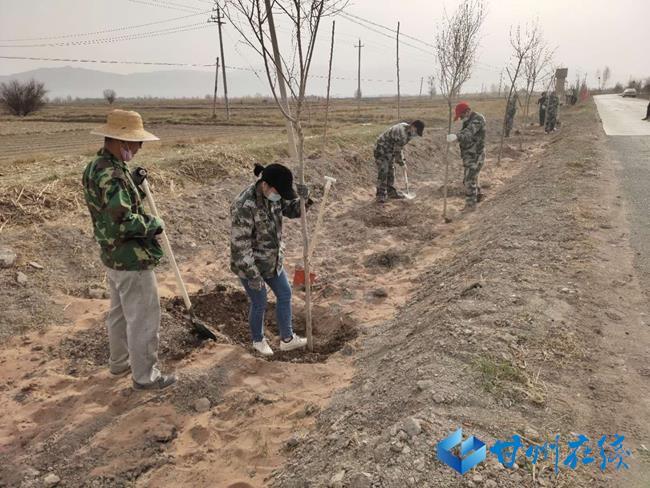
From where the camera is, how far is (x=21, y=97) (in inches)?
1391

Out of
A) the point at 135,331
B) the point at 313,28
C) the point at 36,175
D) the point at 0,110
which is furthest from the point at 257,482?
the point at 0,110

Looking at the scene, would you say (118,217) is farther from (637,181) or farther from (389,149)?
(637,181)

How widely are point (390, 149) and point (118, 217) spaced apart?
7.02 meters

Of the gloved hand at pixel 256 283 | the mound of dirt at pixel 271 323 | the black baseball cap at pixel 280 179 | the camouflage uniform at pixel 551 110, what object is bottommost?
the mound of dirt at pixel 271 323

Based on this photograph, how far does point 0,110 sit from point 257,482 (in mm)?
49552

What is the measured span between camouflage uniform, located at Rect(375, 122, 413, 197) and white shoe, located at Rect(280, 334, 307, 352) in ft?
19.1

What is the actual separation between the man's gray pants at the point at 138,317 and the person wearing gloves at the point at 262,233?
2.23ft

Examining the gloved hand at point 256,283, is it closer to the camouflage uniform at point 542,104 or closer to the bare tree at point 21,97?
the camouflage uniform at point 542,104

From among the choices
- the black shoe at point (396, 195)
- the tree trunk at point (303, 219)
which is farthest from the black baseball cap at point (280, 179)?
the black shoe at point (396, 195)

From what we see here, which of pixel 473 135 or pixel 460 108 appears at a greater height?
pixel 460 108

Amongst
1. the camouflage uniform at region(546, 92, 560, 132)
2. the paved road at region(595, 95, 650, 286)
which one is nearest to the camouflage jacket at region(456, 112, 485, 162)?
→ the paved road at region(595, 95, 650, 286)

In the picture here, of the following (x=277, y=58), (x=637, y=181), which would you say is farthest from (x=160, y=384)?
(x=637, y=181)

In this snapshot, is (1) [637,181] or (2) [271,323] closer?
(2) [271,323]

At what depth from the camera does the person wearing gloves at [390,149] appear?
357 inches
